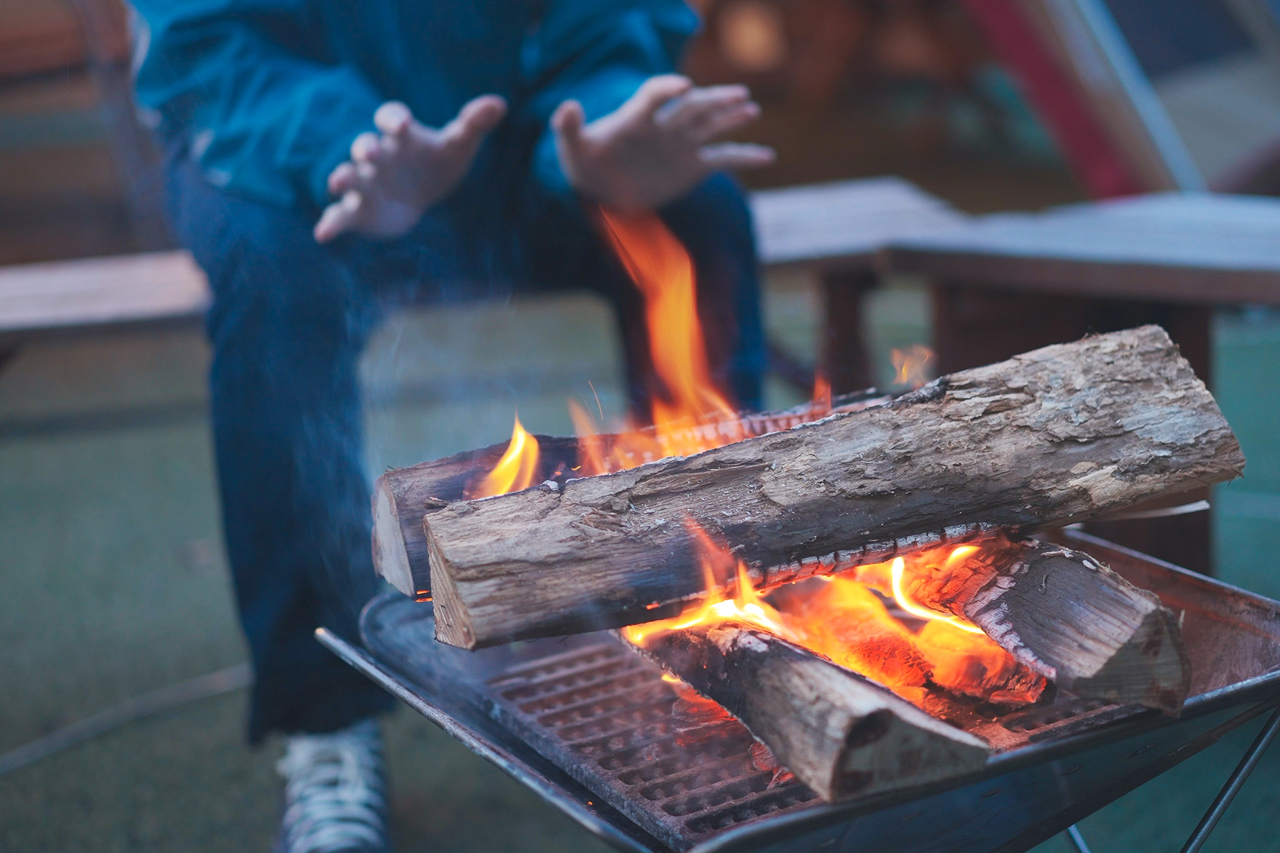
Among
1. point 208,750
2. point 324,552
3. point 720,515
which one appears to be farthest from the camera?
point 208,750

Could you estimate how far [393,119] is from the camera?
112cm

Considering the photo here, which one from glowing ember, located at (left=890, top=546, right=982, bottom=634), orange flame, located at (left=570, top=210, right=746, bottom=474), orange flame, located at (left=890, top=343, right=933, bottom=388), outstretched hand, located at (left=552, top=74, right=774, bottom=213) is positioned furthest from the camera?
outstretched hand, located at (left=552, top=74, right=774, bottom=213)

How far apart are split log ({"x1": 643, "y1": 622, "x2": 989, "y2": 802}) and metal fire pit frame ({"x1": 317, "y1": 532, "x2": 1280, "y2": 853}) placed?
1cm

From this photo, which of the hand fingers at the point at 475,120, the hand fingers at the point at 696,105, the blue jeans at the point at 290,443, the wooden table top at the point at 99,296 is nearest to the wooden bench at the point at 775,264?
the wooden table top at the point at 99,296

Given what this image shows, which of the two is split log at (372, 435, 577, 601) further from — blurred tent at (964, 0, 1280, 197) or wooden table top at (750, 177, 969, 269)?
blurred tent at (964, 0, 1280, 197)

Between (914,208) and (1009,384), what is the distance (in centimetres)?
125

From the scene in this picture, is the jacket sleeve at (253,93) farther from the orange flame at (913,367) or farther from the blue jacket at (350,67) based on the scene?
the orange flame at (913,367)

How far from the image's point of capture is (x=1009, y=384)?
854 mm

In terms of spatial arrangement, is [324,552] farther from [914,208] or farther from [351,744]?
[914,208]

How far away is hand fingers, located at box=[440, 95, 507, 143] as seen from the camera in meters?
1.08

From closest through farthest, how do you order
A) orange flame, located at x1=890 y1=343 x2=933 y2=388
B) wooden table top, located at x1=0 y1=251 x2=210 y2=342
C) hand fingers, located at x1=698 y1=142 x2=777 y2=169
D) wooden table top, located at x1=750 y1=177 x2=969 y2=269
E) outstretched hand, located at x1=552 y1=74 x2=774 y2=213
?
orange flame, located at x1=890 y1=343 x2=933 y2=388 → outstretched hand, located at x1=552 y1=74 x2=774 y2=213 → hand fingers, located at x1=698 y1=142 x2=777 y2=169 → wooden table top, located at x1=0 y1=251 x2=210 y2=342 → wooden table top, located at x1=750 y1=177 x2=969 y2=269

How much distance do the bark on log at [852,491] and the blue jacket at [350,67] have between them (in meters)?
0.67

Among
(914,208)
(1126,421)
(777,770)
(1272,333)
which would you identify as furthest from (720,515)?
(1272,333)

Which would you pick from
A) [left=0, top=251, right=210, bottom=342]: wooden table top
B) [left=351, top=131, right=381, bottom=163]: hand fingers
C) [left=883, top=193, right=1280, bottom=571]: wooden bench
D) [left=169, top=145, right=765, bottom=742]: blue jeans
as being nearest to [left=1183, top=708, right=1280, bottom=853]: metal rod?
[left=883, top=193, right=1280, bottom=571]: wooden bench
